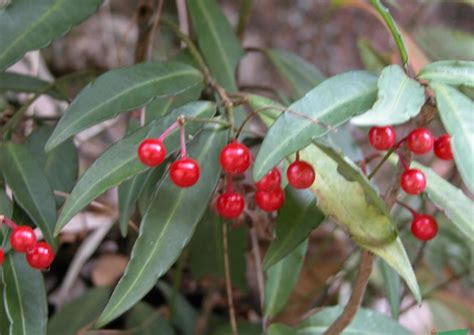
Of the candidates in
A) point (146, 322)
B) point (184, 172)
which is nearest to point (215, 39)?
point (184, 172)

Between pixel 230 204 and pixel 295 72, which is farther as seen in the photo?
pixel 295 72

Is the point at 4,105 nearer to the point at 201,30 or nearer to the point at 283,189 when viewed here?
the point at 201,30

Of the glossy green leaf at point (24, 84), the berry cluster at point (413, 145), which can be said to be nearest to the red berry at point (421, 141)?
the berry cluster at point (413, 145)

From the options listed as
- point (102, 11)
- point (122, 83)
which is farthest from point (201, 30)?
Answer: point (102, 11)

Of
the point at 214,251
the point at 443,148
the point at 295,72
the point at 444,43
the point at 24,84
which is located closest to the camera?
the point at 443,148

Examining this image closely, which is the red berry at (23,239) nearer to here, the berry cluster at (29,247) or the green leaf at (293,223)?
the berry cluster at (29,247)

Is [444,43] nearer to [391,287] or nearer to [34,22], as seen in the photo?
[391,287]

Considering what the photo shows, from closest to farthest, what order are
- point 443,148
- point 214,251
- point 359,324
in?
point 443,148, point 359,324, point 214,251
